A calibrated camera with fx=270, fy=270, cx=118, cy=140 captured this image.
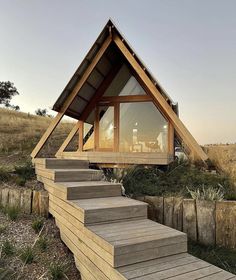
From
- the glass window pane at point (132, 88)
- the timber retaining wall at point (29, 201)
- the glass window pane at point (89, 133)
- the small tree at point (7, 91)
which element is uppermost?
the small tree at point (7, 91)

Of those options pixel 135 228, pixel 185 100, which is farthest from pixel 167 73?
pixel 135 228

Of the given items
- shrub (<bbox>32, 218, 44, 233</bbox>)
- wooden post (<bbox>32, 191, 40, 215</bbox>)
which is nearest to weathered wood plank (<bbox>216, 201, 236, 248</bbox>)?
shrub (<bbox>32, 218, 44, 233</bbox>)

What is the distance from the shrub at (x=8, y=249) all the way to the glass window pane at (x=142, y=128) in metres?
5.18

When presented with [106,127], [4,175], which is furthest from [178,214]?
[106,127]

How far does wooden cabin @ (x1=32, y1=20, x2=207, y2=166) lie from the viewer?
727 centimetres

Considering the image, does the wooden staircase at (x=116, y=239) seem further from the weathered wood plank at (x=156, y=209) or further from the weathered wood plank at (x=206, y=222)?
the weathered wood plank at (x=206, y=222)

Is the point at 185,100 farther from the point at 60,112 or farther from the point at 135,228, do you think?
the point at 135,228

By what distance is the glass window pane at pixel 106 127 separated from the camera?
8883 mm

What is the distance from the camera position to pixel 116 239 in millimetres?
3018

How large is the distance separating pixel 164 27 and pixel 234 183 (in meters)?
7.66

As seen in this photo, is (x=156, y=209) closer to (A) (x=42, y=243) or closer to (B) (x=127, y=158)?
(A) (x=42, y=243)

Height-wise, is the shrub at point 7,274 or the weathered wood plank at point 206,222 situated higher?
the weathered wood plank at point 206,222

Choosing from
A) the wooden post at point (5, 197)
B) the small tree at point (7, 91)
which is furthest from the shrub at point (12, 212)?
the small tree at point (7, 91)

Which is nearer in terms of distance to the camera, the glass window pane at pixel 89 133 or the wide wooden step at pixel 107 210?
the wide wooden step at pixel 107 210
